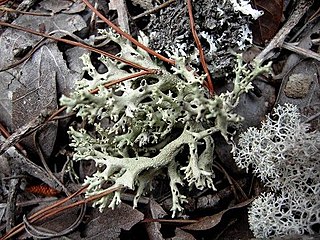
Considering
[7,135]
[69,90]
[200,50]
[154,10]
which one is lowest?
[7,135]

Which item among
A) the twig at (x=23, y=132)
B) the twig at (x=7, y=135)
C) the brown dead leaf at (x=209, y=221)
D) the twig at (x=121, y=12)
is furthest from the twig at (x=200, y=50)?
the twig at (x=7, y=135)

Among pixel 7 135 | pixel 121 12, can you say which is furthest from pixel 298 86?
pixel 7 135

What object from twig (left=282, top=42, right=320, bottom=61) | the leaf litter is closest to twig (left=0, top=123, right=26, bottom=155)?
the leaf litter

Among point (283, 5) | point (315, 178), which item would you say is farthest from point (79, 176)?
point (283, 5)

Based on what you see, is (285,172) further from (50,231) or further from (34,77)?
(34,77)

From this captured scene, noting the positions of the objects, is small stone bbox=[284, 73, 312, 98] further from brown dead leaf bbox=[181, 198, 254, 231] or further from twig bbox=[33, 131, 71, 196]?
twig bbox=[33, 131, 71, 196]
